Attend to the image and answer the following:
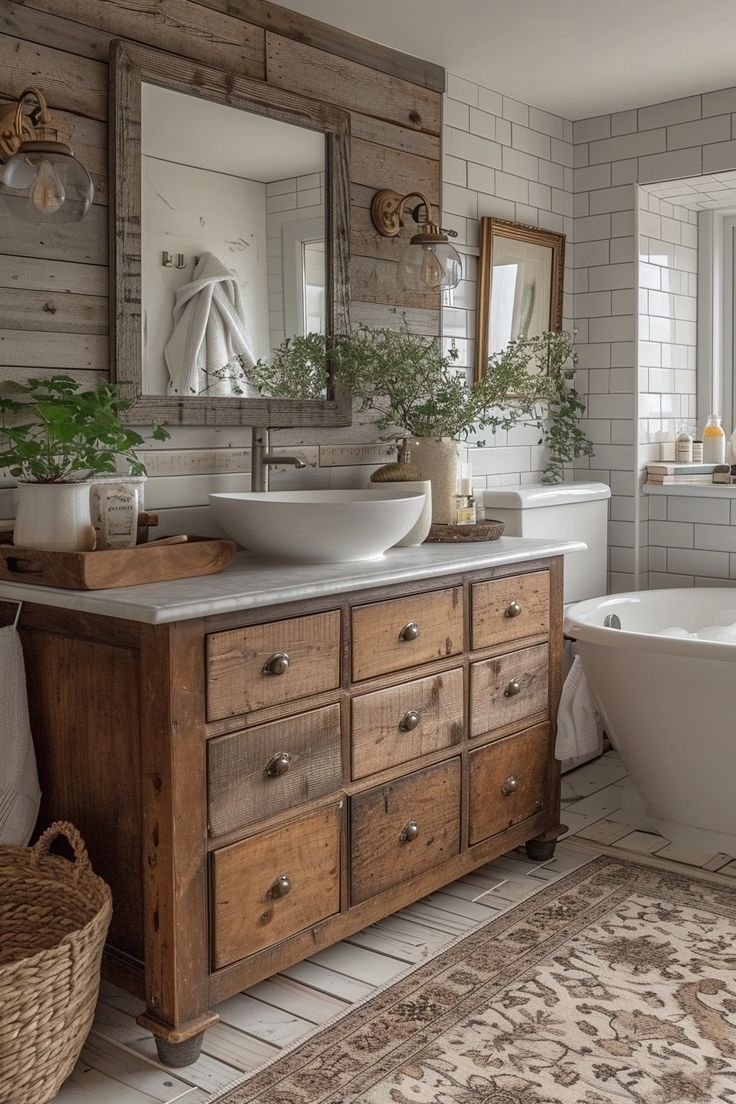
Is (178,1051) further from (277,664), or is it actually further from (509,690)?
(509,690)

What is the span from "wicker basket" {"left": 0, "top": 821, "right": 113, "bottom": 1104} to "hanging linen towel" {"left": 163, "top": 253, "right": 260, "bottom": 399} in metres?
1.20

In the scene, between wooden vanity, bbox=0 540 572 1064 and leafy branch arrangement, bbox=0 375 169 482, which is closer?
wooden vanity, bbox=0 540 572 1064

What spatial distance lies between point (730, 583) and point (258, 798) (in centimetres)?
248

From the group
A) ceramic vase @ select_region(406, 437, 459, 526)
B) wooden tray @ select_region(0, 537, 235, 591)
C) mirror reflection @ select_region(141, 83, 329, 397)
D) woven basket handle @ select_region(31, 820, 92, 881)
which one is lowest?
woven basket handle @ select_region(31, 820, 92, 881)

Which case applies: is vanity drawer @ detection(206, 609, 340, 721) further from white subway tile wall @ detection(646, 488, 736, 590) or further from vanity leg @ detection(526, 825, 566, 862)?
white subway tile wall @ detection(646, 488, 736, 590)

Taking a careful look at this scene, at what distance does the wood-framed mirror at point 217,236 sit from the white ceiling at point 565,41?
326 mm

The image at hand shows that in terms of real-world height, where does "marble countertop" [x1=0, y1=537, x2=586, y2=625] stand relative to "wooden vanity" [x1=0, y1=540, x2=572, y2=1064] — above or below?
above

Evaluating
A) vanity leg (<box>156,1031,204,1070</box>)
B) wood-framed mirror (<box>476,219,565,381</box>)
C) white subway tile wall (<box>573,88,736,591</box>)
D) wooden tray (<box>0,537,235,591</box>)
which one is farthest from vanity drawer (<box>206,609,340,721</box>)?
white subway tile wall (<box>573,88,736,591</box>)

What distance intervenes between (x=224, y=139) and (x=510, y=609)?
4.76 feet

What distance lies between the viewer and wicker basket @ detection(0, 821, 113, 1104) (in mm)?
1857

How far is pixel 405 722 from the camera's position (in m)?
2.61

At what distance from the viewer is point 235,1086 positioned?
2072mm

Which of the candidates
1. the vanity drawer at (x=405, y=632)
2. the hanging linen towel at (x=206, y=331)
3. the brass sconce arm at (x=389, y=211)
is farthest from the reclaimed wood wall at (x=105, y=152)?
the vanity drawer at (x=405, y=632)

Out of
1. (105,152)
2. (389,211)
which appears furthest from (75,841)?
(389,211)
